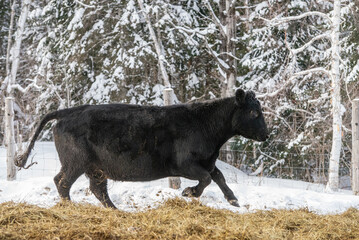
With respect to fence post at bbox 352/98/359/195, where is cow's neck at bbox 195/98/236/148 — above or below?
above

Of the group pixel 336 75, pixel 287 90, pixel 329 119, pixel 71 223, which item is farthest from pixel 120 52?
pixel 71 223

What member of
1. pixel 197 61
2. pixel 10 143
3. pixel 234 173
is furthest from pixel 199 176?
pixel 197 61

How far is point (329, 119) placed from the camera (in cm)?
1425

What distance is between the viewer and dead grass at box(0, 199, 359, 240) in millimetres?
3996

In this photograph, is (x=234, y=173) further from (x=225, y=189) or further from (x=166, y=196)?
(x=225, y=189)

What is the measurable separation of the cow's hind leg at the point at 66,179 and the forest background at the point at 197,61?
8506 mm

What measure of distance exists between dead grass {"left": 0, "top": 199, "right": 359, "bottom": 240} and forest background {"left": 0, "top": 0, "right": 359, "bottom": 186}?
8481mm

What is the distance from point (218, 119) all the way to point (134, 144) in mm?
1265

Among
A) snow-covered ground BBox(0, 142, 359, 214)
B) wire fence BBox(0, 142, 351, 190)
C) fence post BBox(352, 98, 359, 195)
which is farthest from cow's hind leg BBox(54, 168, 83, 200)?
fence post BBox(352, 98, 359, 195)

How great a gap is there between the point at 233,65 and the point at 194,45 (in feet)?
5.16

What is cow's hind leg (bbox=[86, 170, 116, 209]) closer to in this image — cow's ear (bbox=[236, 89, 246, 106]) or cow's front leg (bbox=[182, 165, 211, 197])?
cow's front leg (bbox=[182, 165, 211, 197])

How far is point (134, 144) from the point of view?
6051mm

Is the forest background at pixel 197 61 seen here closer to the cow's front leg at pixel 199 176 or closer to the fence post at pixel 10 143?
the fence post at pixel 10 143

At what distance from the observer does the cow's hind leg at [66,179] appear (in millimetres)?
6105
